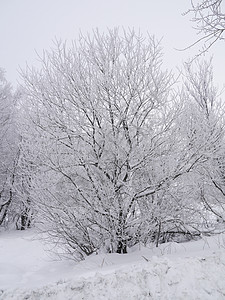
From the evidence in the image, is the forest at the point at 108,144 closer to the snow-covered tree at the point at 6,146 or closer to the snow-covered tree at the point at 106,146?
the snow-covered tree at the point at 106,146

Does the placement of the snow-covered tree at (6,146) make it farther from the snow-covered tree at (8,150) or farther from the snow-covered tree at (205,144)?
the snow-covered tree at (205,144)

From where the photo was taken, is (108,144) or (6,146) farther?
(6,146)

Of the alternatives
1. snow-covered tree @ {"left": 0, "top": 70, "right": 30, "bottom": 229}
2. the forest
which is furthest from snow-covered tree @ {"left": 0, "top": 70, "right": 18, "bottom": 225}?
the forest

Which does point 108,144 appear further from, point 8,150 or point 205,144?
point 8,150

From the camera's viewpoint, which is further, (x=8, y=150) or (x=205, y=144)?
(x=8, y=150)

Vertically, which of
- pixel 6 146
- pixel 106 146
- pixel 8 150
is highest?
pixel 6 146

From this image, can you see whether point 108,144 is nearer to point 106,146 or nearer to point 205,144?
point 106,146

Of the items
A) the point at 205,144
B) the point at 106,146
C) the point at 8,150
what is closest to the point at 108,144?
the point at 106,146

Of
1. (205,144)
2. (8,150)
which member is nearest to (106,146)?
(205,144)

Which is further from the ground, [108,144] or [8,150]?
[8,150]

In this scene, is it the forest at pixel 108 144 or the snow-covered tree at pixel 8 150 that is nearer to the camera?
the forest at pixel 108 144

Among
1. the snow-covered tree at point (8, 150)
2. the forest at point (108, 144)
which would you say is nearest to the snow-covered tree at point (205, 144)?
the forest at point (108, 144)

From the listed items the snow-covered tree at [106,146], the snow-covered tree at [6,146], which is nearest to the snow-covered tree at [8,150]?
the snow-covered tree at [6,146]

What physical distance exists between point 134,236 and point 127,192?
113 cm
